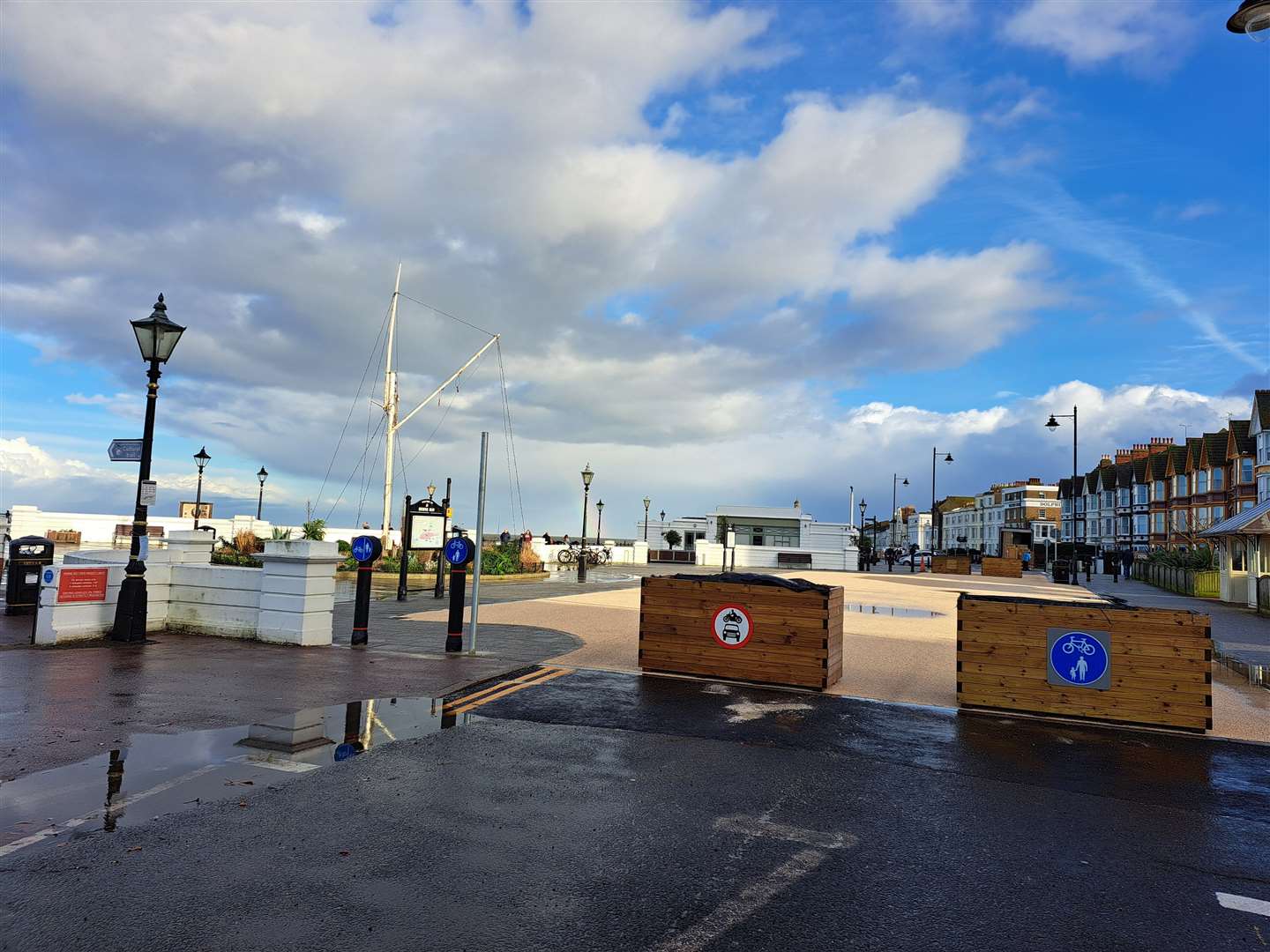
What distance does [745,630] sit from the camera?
10461 millimetres

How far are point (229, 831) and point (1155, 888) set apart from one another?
5.53m

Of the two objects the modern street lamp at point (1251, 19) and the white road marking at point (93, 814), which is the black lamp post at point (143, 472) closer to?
the white road marking at point (93, 814)

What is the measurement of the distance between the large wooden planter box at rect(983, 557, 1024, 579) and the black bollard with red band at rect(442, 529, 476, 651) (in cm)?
3990

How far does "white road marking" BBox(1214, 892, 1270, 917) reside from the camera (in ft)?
14.2

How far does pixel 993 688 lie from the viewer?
30.3ft

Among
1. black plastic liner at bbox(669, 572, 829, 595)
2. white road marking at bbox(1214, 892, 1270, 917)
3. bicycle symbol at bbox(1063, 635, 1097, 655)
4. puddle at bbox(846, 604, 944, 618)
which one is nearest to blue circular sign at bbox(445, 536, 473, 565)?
black plastic liner at bbox(669, 572, 829, 595)

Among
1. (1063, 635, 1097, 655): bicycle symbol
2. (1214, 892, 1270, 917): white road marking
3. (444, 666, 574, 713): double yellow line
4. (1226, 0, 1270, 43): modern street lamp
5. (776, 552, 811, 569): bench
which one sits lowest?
(444, 666, 574, 713): double yellow line

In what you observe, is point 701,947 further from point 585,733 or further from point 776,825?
point 585,733

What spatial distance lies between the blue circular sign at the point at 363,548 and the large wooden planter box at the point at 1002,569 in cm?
4017

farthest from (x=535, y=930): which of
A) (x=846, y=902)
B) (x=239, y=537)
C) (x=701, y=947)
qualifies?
(x=239, y=537)

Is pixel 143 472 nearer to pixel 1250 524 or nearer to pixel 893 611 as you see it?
pixel 893 611

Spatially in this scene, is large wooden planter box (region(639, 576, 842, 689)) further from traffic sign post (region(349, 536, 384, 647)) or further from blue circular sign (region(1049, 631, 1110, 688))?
traffic sign post (region(349, 536, 384, 647))

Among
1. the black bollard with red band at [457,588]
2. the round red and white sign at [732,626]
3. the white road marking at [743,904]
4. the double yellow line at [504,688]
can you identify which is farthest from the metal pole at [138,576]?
the white road marking at [743,904]

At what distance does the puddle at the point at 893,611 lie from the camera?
67.4ft
